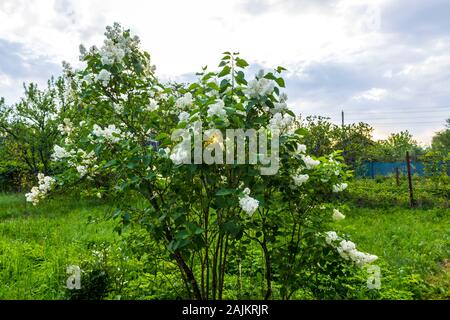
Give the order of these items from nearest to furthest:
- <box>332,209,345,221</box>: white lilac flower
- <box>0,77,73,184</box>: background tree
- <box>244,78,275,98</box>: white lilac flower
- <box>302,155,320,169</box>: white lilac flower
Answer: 1. <box>244,78,275,98</box>: white lilac flower
2. <box>302,155,320,169</box>: white lilac flower
3. <box>332,209,345,221</box>: white lilac flower
4. <box>0,77,73,184</box>: background tree

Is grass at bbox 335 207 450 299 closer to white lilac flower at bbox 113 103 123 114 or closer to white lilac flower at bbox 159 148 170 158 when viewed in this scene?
white lilac flower at bbox 159 148 170 158

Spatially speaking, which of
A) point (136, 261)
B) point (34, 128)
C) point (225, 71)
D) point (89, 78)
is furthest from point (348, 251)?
point (34, 128)

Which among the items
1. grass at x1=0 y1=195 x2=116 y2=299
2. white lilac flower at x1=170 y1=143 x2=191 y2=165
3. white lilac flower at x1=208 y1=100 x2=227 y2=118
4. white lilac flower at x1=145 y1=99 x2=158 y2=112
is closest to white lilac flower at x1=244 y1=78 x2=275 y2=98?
white lilac flower at x1=208 y1=100 x2=227 y2=118

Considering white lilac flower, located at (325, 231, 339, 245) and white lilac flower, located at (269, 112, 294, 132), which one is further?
white lilac flower, located at (325, 231, 339, 245)

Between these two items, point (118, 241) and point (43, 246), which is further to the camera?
point (43, 246)

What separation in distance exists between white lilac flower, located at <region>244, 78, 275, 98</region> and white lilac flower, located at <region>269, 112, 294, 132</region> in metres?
0.14

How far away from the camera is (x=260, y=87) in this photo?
2.17 meters

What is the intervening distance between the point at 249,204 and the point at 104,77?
1361 mm

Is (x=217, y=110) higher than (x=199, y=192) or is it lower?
higher

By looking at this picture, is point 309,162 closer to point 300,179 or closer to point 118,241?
point 300,179

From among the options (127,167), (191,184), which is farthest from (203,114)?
(127,167)

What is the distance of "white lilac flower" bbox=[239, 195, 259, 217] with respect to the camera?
189 cm
